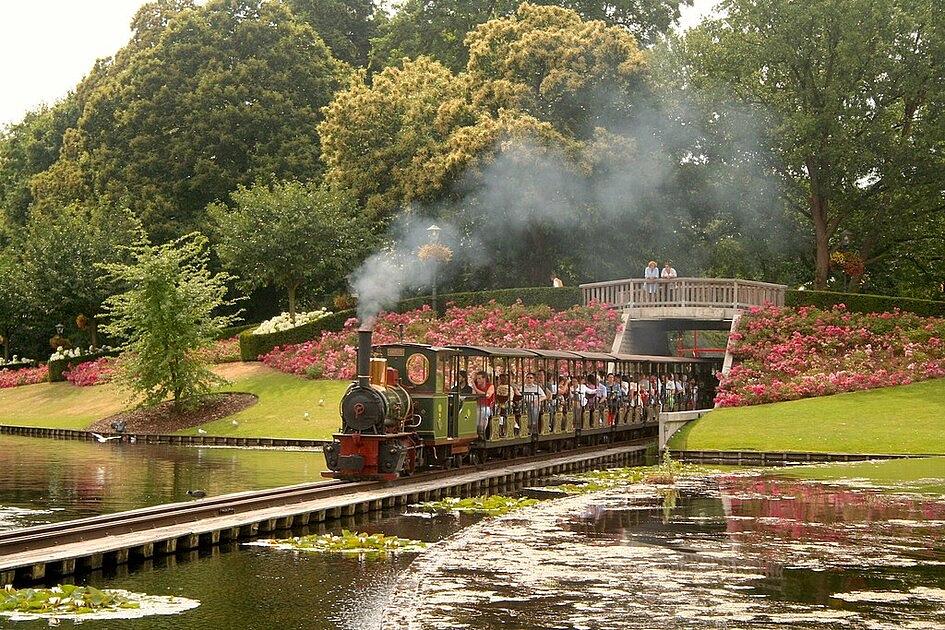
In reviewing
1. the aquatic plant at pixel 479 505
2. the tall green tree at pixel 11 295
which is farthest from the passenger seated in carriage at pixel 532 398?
the tall green tree at pixel 11 295

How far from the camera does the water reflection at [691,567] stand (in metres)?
13.6

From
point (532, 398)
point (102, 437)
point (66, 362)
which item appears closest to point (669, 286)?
point (532, 398)

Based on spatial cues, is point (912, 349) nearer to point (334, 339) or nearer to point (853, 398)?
point (853, 398)

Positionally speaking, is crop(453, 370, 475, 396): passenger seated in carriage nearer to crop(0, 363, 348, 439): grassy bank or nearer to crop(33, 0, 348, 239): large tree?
crop(0, 363, 348, 439): grassy bank

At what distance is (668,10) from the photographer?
7169cm

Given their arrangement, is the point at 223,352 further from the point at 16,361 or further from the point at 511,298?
the point at 16,361

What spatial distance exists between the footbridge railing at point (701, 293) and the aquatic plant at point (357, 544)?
3333 cm

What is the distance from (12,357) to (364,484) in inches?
2272

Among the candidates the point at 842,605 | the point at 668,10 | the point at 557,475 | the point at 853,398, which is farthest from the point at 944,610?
the point at 668,10

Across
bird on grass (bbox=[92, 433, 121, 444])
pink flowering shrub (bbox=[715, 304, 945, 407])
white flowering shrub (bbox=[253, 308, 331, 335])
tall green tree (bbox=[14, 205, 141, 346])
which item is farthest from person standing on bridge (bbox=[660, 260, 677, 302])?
tall green tree (bbox=[14, 205, 141, 346])

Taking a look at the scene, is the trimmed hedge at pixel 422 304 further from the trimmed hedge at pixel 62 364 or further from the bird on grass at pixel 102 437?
the bird on grass at pixel 102 437

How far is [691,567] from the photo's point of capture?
1662cm

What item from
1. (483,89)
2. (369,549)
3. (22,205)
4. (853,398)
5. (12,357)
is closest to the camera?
(369,549)

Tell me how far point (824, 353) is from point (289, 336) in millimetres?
22260
